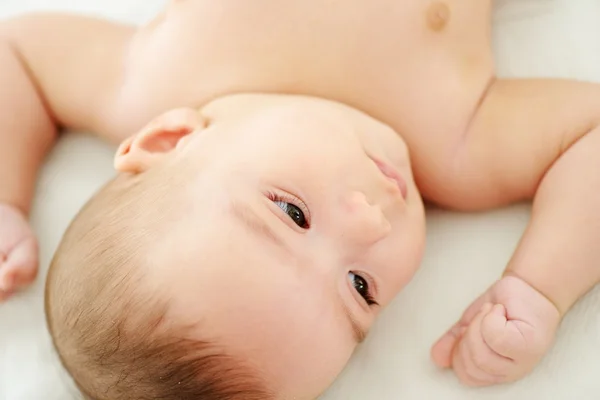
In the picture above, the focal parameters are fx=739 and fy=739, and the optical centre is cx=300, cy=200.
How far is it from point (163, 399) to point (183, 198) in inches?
8.9

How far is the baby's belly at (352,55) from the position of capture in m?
1.05

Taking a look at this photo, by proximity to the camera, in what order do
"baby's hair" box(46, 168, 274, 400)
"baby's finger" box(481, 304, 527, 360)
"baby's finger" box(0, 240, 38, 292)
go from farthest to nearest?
"baby's finger" box(0, 240, 38, 292) → "baby's finger" box(481, 304, 527, 360) → "baby's hair" box(46, 168, 274, 400)

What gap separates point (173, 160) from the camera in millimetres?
906

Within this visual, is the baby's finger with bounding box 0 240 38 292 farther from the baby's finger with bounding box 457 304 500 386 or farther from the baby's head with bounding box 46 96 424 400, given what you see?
the baby's finger with bounding box 457 304 500 386

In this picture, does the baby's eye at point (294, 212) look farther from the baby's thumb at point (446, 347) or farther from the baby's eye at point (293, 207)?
the baby's thumb at point (446, 347)

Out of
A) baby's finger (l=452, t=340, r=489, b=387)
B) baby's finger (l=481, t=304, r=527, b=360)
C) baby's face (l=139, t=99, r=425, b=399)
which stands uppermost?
baby's face (l=139, t=99, r=425, b=399)

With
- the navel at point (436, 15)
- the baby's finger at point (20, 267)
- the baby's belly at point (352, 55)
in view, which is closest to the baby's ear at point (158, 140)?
the baby's belly at point (352, 55)

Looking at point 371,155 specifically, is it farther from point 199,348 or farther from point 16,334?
point 16,334

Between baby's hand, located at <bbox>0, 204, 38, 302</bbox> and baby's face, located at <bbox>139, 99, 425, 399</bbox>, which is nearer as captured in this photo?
baby's face, located at <bbox>139, 99, 425, 399</bbox>

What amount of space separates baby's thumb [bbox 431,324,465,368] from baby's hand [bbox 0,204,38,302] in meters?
0.57

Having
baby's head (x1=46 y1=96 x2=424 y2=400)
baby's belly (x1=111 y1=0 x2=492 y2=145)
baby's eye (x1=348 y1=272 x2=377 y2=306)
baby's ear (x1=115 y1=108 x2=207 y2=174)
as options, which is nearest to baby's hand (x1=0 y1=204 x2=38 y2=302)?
baby's head (x1=46 y1=96 x2=424 y2=400)

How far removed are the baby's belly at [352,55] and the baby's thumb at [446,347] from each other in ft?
0.95

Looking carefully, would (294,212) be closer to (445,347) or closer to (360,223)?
(360,223)

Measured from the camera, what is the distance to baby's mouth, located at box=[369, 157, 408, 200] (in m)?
0.97
